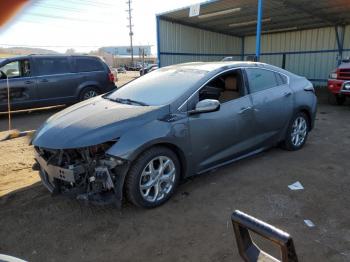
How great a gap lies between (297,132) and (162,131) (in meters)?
3.07

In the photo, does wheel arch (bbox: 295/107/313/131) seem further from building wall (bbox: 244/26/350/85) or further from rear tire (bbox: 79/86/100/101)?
building wall (bbox: 244/26/350/85)

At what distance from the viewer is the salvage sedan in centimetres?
334

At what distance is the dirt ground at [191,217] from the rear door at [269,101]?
55 centimetres

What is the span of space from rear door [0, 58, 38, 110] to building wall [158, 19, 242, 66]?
682cm

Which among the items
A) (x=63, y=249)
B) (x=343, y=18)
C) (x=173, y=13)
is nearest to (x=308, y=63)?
(x=343, y=18)

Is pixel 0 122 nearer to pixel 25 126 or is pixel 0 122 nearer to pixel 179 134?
pixel 25 126

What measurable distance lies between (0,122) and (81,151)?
7.05 metres

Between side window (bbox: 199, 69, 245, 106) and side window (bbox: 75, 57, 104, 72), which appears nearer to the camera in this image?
side window (bbox: 199, 69, 245, 106)

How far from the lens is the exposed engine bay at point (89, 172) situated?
3.29 m

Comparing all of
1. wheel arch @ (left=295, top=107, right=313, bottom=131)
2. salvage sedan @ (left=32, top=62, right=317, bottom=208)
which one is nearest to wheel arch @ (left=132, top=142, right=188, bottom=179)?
salvage sedan @ (left=32, top=62, right=317, bottom=208)

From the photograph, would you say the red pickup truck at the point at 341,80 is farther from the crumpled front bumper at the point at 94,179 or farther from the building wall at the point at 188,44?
the crumpled front bumper at the point at 94,179

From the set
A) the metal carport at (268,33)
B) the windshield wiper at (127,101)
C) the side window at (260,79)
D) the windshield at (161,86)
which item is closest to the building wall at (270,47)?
the metal carport at (268,33)

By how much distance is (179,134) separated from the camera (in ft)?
12.4

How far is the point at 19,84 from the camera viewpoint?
934cm
